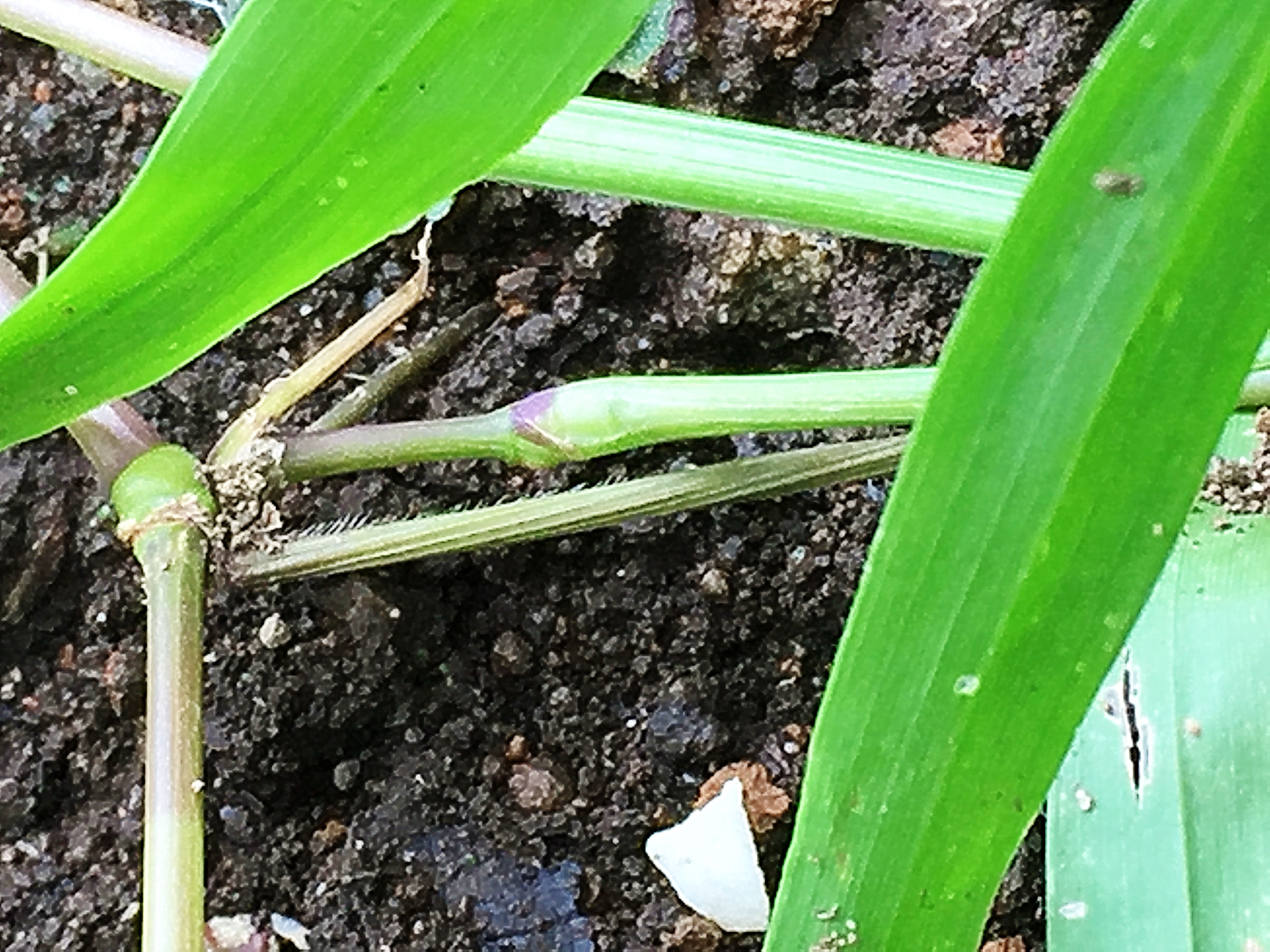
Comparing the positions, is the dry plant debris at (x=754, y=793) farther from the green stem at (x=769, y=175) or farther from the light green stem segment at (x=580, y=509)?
the green stem at (x=769, y=175)

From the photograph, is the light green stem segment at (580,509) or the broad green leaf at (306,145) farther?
the light green stem segment at (580,509)

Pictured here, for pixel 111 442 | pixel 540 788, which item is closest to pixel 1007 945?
pixel 540 788

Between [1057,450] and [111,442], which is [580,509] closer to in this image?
[111,442]

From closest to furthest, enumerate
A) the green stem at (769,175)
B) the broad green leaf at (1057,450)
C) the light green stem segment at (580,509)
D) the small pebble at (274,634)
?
1. the broad green leaf at (1057,450)
2. the green stem at (769,175)
3. the light green stem segment at (580,509)
4. the small pebble at (274,634)

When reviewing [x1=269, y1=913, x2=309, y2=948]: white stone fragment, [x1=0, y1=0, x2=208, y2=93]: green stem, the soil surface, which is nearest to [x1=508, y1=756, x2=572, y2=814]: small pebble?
the soil surface

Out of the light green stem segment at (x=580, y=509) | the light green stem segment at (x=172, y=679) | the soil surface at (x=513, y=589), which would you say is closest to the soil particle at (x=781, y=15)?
the soil surface at (x=513, y=589)

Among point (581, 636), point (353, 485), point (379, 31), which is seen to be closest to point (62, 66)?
point (353, 485)
